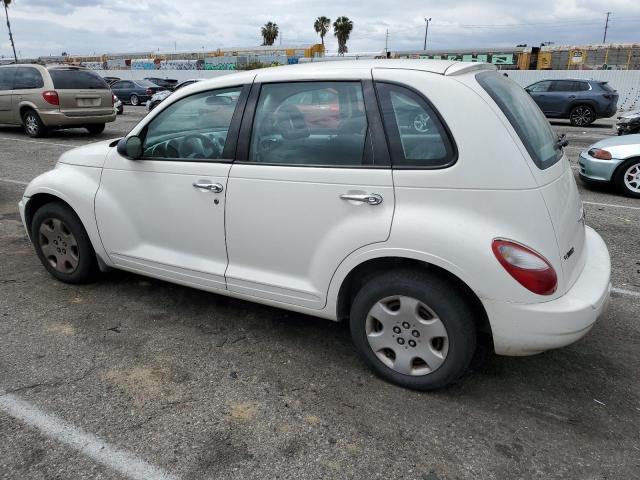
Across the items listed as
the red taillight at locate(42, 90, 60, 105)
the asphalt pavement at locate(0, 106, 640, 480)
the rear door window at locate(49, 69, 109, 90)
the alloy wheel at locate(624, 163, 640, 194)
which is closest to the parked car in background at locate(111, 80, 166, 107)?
the rear door window at locate(49, 69, 109, 90)

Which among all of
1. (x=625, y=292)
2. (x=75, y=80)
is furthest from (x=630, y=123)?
(x=75, y=80)

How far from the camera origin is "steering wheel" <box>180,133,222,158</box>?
130 inches

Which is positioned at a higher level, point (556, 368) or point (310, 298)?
point (310, 298)

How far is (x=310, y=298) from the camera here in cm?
303

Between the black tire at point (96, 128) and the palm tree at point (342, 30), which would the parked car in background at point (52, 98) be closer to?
the black tire at point (96, 128)

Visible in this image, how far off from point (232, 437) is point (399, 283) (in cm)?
113

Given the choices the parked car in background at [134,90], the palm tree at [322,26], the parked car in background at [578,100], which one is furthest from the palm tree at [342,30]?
the parked car in background at [578,100]

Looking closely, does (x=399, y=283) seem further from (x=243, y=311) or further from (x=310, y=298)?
(x=243, y=311)

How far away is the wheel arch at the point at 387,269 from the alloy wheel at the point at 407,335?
0.57 feet

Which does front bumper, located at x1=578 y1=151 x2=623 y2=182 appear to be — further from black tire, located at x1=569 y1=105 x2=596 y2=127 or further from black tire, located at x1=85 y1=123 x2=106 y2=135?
black tire, located at x1=85 y1=123 x2=106 y2=135

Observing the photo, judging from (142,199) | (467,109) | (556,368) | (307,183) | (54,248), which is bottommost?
(556,368)

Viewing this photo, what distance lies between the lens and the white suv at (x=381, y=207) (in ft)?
8.25

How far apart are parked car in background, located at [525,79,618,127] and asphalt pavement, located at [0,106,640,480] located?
15810 mm

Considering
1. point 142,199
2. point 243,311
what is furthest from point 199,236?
point 243,311
